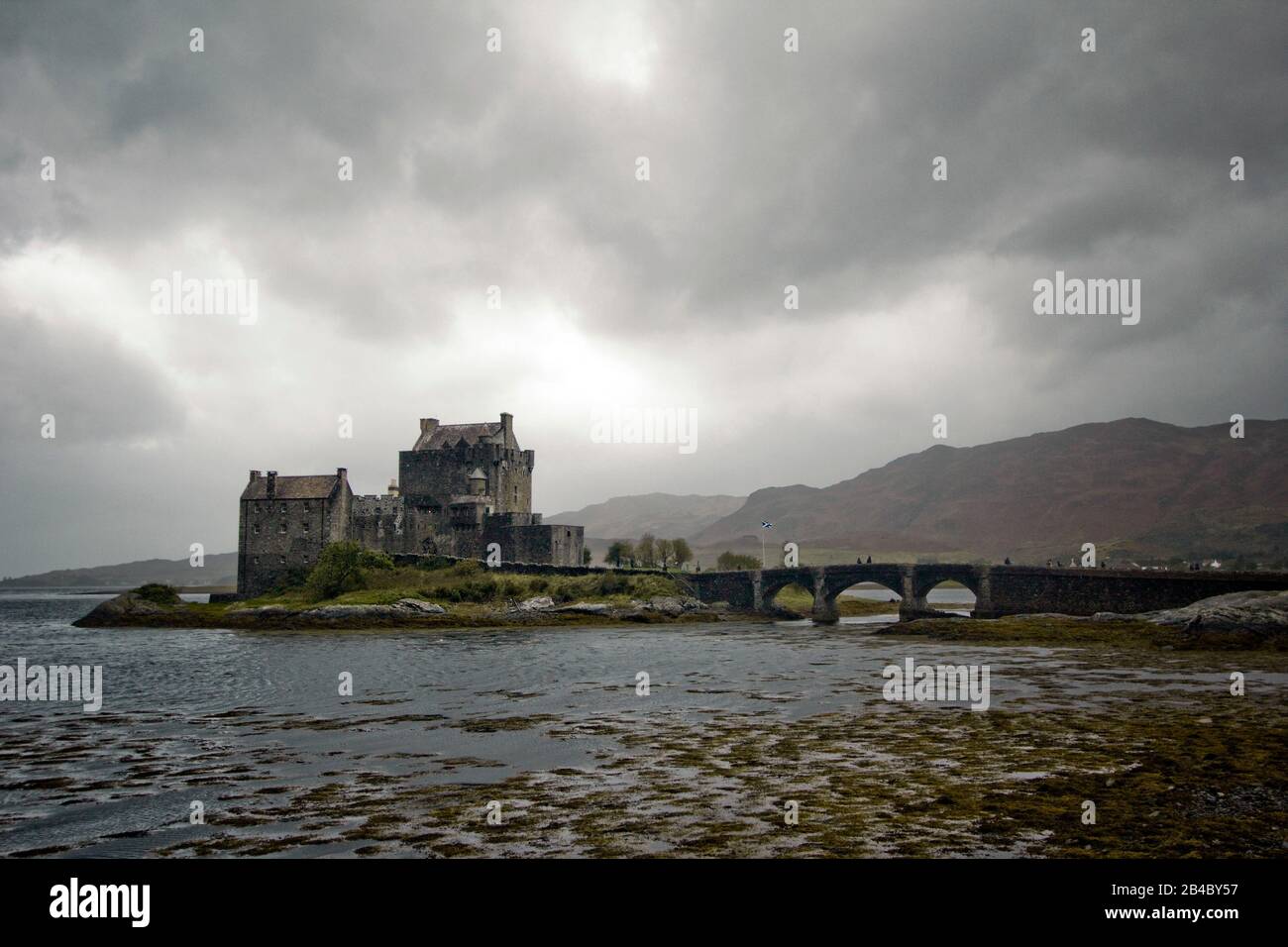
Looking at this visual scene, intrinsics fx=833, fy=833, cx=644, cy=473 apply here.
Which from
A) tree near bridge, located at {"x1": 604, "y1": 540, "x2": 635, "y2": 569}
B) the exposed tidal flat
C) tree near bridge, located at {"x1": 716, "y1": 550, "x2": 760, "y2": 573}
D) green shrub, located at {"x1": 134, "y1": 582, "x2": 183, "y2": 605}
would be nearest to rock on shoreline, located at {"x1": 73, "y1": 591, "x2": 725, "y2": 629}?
green shrub, located at {"x1": 134, "y1": 582, "x2": 183, "y2": 605}

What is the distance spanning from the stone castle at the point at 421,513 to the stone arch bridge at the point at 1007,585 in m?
22.9

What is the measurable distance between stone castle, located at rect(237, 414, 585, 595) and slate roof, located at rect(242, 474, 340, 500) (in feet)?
0.39

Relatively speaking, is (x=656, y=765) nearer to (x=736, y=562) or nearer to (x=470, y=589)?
(x=470, y=589)

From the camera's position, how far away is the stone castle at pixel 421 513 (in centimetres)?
9769

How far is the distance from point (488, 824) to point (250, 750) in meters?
12.1

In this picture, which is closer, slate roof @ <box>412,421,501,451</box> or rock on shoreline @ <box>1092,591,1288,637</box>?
rock on shoreline @ <box>1092,591,1288,637</box>

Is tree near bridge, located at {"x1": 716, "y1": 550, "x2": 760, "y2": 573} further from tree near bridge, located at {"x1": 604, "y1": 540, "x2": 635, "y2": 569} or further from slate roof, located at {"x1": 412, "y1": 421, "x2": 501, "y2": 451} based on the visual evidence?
slate roof, located at {"x1": 412, "y1": 421, "x2": 501, "y2": 451}

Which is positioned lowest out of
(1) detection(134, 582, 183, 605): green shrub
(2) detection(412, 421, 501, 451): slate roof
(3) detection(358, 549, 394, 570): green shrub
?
(1) detection(134, 582, 183, 605): green shrub

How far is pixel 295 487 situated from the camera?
99.4m

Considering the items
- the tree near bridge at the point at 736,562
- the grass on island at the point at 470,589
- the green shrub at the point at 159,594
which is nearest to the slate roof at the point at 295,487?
the grass on island at the point at 470,589

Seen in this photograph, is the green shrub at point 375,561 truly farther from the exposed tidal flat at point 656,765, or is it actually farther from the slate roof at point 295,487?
the exposed tidal flat at point 656,765

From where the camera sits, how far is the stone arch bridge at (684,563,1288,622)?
6888 cm
